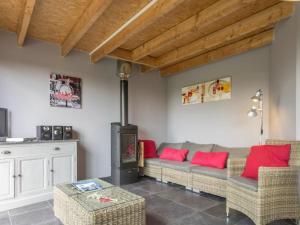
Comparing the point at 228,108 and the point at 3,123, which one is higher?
the point at 228,108

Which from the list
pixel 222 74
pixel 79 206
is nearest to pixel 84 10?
pixel 79 206

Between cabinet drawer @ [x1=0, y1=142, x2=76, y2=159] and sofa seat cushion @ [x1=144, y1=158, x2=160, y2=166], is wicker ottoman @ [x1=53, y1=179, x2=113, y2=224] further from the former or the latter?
sofa seat cushion @ [x1=144, y1=158, x2=160, y2=166]

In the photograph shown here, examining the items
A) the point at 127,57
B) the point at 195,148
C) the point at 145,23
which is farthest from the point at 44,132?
the point at 195,148

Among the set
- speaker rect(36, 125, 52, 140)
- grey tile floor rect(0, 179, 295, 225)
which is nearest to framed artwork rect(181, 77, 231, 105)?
grey tile floor rect(0, 179, 295, 225)

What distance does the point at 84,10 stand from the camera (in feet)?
9.15

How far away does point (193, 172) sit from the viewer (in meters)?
3.57

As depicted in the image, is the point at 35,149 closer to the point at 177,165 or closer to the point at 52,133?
the point at 52,133

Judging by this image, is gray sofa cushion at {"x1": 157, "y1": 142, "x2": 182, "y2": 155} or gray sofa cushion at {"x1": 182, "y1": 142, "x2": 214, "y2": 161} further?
gray sofa cushion at {"x1": 157, "y1": 142, "x2": 182, "y2": 155}

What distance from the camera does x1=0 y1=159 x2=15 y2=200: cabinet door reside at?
111 inches

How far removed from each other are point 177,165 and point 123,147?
1121 mm

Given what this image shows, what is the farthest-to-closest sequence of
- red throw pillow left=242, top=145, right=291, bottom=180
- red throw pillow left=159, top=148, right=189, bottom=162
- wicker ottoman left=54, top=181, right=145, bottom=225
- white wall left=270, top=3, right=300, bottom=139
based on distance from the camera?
1. red throw pillow left=159, top=148, right=189, bottom=162
2. white wall left=270, top=3, right=300, bottom=139
3. red throw pillow left=242, top=145, right=291, bottom=180
4. wicker ottoman left=54, top=181, right=145, bottom=225

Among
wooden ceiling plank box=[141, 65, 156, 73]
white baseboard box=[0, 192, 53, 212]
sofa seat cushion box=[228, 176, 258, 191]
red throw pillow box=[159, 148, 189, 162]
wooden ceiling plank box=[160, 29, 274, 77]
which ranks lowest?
white baseboard box=[0, 192, 53, 212]

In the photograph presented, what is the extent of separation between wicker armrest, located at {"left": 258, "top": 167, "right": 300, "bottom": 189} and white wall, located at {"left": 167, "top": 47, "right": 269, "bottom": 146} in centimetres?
158

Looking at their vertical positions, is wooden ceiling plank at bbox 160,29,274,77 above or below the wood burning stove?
above
